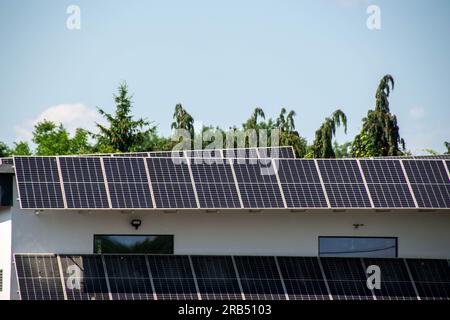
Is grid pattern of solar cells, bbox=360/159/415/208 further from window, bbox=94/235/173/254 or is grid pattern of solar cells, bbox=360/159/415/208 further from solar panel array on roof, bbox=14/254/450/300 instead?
window, bbox=94/235/173/254

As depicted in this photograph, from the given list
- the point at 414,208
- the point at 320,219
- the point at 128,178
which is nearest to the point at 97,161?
the point at 128,178

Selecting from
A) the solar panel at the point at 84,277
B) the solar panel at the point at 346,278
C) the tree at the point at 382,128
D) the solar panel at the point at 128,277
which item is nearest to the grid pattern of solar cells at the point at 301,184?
the solar panel at the point at 346,278

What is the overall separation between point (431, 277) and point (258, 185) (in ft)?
19.7

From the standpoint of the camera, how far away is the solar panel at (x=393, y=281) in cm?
3272

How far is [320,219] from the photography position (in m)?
33.6

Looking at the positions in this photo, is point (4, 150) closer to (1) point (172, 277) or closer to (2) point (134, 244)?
(2) point (134, 244)

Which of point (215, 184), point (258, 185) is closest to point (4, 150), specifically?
point (215, 184)

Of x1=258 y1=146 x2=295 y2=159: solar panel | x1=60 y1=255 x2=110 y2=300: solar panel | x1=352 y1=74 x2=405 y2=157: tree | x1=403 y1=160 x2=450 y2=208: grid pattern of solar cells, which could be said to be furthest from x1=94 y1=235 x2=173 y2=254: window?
x1=352 y1=74 x2=405 y2=157: tree

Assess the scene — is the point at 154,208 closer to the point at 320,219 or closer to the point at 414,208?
the point at 320,219

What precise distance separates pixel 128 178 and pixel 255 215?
4069 millimetres

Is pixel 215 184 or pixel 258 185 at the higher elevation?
pixel 215 184

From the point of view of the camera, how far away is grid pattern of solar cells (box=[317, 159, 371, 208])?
3266 cm

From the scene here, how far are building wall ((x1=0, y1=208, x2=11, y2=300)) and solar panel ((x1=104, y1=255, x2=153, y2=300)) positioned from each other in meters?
2.92

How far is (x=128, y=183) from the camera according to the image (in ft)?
107
